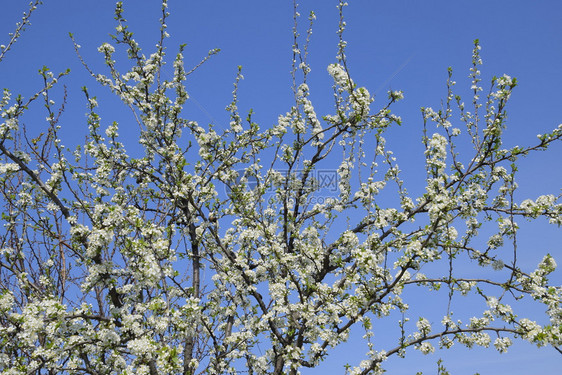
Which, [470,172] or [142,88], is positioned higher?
[142,88]

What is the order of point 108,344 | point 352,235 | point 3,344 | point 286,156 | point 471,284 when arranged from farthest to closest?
point 286,156 < point 352,235 < point 471,284 < point 108,344 < point 3,344

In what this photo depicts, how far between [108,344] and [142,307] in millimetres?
633

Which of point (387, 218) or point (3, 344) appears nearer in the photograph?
point (3, 344)

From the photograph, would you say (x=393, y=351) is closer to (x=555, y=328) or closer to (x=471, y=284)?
(x=471, y=284)

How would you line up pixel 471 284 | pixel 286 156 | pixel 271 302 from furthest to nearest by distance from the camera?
pixel 286 156
pixel 271 302
pixel 471 284

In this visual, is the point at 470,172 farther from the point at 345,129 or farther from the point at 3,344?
the point at 3,344

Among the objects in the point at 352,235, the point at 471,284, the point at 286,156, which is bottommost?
the point at 471,284

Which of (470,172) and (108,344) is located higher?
(470,172)

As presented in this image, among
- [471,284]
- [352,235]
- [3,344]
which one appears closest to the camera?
[3,344]

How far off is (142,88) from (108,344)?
14.3 ft

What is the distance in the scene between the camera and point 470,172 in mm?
7324

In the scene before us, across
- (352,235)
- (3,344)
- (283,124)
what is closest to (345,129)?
(283,124)

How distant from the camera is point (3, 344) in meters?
5.98

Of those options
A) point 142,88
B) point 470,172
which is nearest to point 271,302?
point 470,172
